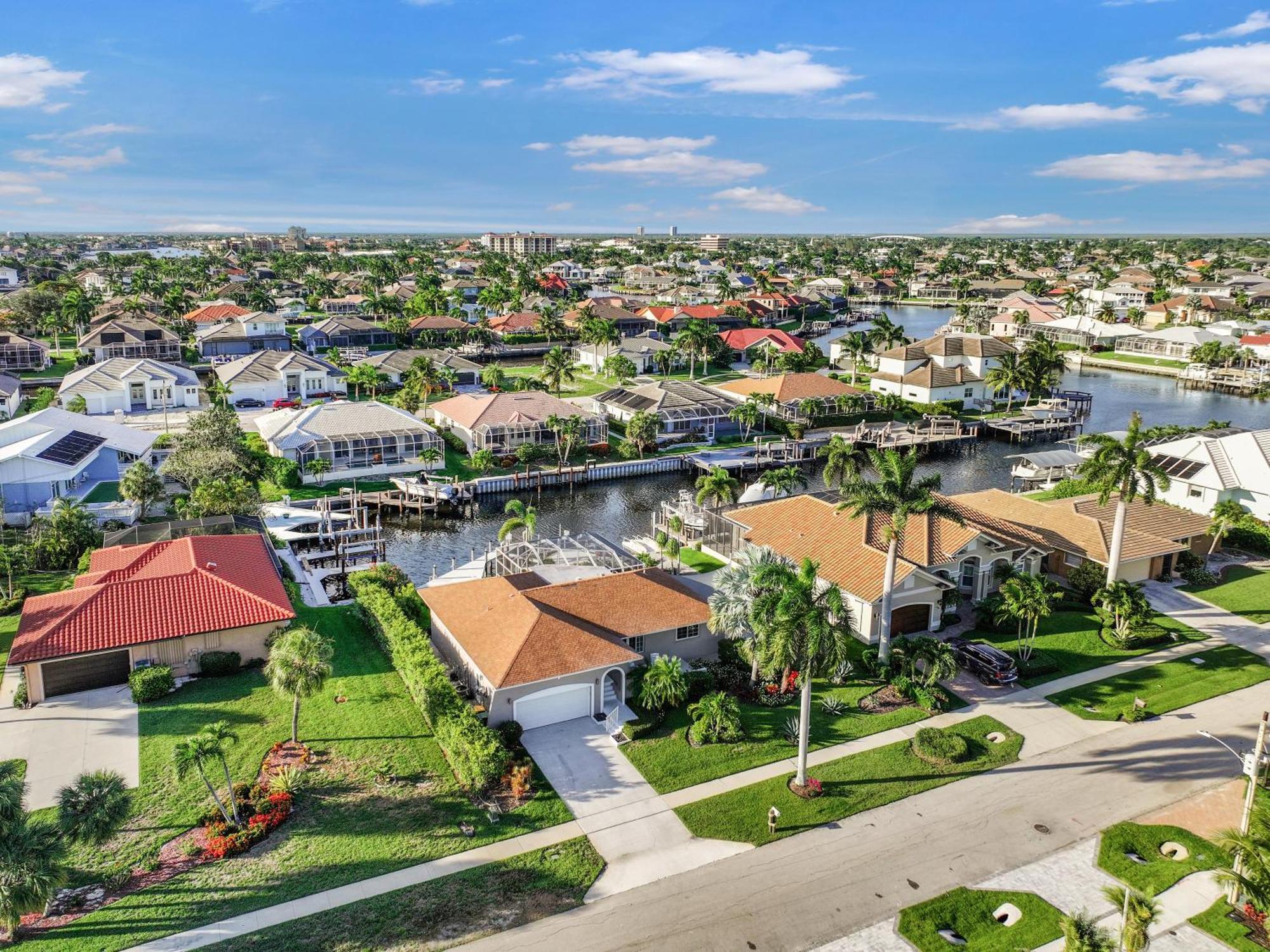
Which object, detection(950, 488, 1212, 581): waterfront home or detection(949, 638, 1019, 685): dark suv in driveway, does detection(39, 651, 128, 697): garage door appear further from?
detection(950, 488, 1212, 581): waterfront home

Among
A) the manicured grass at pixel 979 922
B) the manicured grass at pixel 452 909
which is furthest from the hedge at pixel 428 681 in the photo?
the manicured grass at pixel 979 922

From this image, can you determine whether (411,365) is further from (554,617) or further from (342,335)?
(554,617)

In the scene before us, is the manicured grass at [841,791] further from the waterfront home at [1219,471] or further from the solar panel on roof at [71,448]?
the solar panel on roof at [71,448]

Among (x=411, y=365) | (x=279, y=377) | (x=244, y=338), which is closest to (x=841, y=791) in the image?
(x=411, y=365)

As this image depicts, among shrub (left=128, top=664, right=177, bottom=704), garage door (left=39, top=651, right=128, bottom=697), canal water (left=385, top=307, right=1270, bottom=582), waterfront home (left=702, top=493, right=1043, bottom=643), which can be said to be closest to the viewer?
shrub (left=128, top=664, right=177, bottom=704)

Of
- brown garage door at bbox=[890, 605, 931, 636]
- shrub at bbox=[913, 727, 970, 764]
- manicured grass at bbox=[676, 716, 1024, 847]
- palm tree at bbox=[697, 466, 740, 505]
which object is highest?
palm tree at bbox=[697, 466, 740, 505]

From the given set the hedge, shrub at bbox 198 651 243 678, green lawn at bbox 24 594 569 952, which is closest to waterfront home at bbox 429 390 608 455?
the hedge

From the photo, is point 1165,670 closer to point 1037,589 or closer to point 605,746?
point 1037,589
